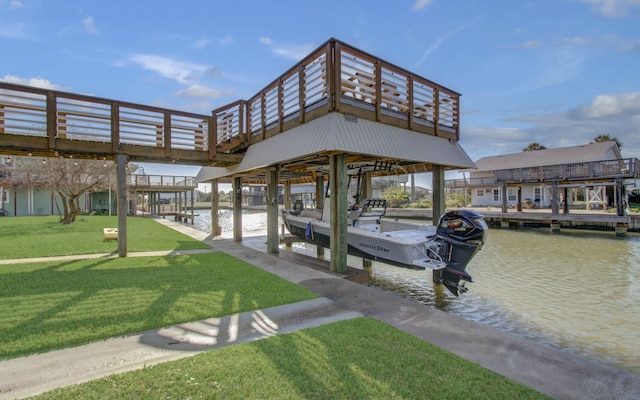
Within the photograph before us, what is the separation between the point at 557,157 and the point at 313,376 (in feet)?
126

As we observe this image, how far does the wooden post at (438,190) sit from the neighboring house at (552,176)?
9.64 m

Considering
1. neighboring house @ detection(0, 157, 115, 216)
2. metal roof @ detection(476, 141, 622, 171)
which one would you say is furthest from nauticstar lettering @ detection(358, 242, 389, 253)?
neighboring house @ detection(0, 157, 115, 216)

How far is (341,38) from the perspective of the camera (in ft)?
23.0

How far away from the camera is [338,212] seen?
283 inches

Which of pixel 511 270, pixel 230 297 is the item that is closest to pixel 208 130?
pixel 230 297

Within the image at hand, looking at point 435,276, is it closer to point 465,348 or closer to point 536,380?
point 465,348

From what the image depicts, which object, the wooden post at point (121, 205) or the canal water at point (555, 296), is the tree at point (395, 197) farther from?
the wooden post at point (121, 205)

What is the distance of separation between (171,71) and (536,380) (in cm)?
1438

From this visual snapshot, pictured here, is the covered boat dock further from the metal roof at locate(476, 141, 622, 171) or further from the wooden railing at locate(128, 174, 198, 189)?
the metal roof at locate(476, 141, 622, 171)

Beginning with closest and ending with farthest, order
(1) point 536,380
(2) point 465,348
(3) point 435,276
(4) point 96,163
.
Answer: (1) point 536,380
(2) point 465,348
(3) point 435,276
(4) point 96,163

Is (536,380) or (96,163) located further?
(96,163)

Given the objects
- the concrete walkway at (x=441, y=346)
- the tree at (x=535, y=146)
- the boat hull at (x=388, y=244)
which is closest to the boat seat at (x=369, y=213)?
the boat hull at (x=388, y=244)

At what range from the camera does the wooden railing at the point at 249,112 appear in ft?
23.8

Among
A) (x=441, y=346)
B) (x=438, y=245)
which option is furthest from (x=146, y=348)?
(x=438, y=245)
